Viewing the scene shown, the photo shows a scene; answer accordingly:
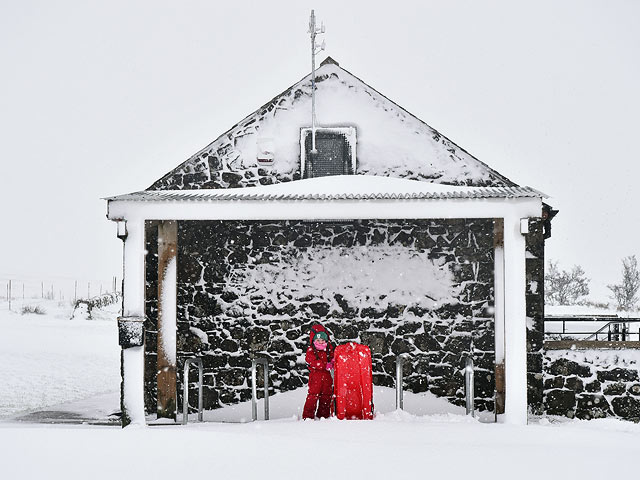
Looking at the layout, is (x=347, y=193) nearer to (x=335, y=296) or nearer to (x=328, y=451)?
(x=335, y=296)

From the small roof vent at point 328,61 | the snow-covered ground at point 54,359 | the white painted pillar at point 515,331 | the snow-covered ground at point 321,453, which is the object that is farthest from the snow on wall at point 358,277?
the snow-covered ground at point 321,453

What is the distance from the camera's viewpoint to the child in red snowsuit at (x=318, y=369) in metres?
8.20

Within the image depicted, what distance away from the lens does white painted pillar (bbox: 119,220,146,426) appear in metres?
8.14

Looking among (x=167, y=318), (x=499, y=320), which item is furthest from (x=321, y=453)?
(x=167, y=318)

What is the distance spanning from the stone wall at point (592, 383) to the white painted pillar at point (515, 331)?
2.53 metres

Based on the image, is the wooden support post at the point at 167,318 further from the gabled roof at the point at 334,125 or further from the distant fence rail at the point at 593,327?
the distant fence rail at the point at 593,327

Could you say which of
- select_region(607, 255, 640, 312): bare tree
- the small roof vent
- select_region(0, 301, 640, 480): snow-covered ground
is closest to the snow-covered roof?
select_region(0, 301, 640, 480): snow-covered ground

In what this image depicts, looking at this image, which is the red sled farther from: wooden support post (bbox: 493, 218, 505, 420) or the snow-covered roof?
wooden support post (bbox: 493, 218, 505, 420)

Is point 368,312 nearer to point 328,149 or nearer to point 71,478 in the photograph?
point 328,149

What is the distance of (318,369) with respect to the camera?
27.1 ft

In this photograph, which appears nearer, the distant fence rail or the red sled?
the red sled

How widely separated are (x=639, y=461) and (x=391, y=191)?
4230 millimetres

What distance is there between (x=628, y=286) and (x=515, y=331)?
44.4 m

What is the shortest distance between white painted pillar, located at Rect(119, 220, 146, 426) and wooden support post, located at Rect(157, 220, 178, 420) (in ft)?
4.65
